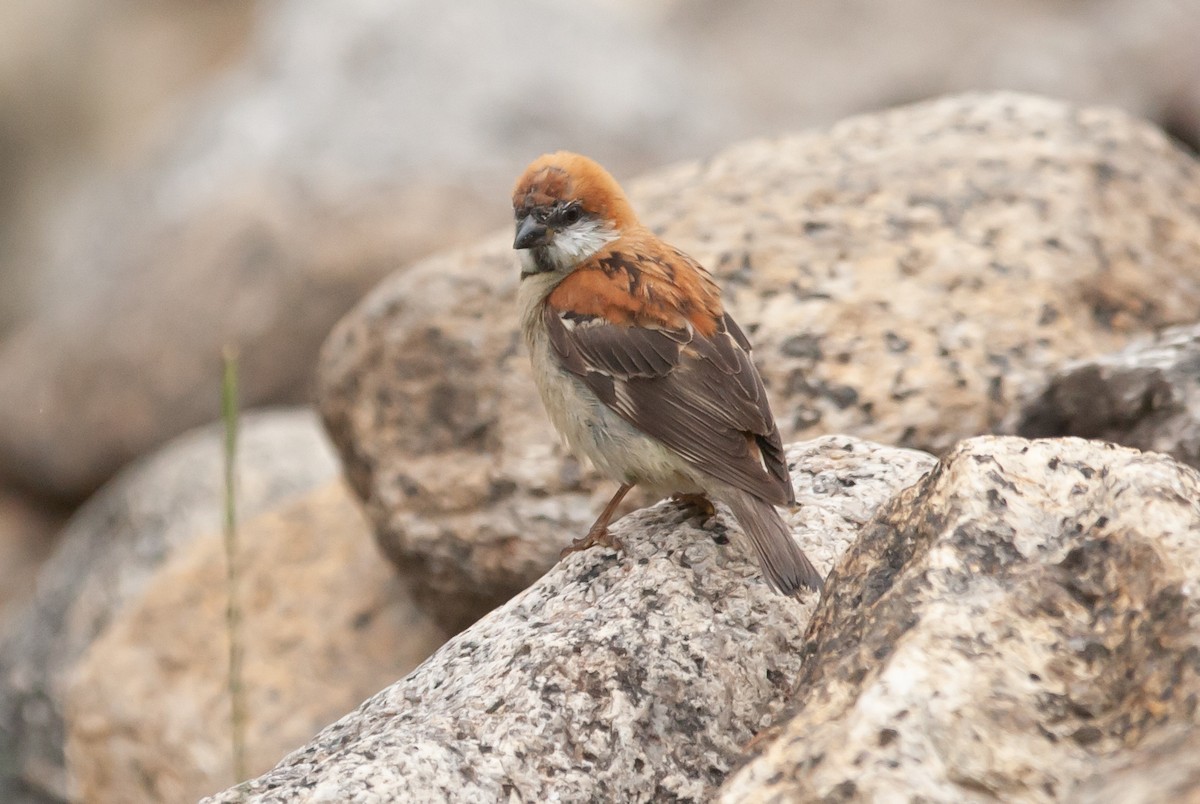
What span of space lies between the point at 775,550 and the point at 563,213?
187 cm

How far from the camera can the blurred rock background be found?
9.98 meters

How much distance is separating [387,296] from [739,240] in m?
1.62

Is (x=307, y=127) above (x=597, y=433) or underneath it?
above

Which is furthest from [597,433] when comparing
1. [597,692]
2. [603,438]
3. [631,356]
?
[597,692]

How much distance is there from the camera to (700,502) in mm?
4512

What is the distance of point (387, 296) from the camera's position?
20.3ft

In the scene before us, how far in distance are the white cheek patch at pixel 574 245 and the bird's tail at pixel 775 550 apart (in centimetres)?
Result: 146

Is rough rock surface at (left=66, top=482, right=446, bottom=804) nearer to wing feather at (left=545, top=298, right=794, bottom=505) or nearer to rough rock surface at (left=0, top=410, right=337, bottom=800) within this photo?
rough rock surface at (left=0, top=410, right=337, bottom=800)

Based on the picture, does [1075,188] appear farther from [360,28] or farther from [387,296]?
[360,28]

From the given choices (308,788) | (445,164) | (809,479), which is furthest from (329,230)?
(308,788)

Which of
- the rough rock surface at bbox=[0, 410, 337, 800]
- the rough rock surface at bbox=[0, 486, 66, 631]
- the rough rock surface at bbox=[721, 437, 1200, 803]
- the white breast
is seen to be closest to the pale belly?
the white breast

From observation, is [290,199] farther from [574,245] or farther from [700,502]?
[700,502]

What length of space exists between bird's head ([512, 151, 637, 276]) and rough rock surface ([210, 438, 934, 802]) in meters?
1.37

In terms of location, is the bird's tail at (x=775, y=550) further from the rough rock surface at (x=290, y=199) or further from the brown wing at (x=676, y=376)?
the rough rock surface at (x=290, y=199)
